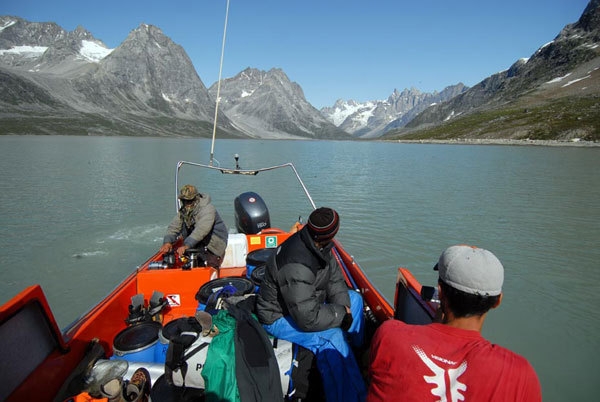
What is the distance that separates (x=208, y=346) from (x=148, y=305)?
248cm

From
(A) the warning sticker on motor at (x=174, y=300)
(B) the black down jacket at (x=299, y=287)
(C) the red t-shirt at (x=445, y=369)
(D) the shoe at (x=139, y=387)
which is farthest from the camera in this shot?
(A) the warning sticker on motor at (x=174, y=300)

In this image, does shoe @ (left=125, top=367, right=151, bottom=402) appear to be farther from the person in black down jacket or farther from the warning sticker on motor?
the warning sticker on motor

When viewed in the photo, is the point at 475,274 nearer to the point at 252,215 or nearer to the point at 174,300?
the point at 174,300

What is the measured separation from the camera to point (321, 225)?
9.61 ft

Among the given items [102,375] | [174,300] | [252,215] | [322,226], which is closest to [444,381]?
[322,226]

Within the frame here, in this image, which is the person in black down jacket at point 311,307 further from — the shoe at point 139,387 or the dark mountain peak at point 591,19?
the dark mountain peak at point 591,19

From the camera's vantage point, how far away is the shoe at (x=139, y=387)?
2.53 m

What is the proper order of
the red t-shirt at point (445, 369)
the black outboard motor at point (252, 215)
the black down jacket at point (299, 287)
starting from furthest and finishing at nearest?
1. the black outboard motor at point (252, 215)
2. the black down jacket at point (299, 287)
3. the red t-shirt at point (445, 369)

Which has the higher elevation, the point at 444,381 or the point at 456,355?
the point at 456,355

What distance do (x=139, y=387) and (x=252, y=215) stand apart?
5195mm

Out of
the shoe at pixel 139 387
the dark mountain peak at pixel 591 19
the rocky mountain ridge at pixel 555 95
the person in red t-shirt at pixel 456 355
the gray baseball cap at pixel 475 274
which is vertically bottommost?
the shoe at pixel 139 387

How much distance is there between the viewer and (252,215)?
25.2ft

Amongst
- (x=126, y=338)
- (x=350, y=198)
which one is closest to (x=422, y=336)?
(x=126, y=338)

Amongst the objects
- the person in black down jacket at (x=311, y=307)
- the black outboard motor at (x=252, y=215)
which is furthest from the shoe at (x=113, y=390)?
the black outboard motor at (x=252, y=215)
